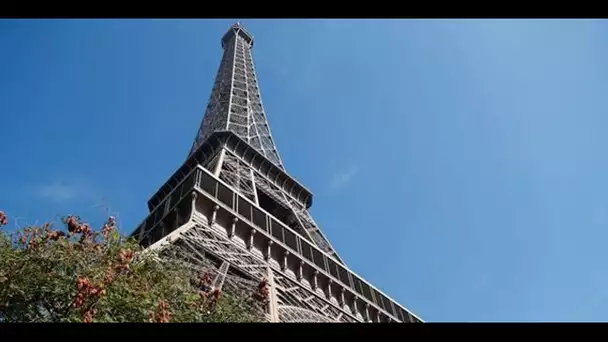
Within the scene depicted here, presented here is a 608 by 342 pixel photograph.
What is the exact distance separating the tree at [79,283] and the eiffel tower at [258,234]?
7.09 feet

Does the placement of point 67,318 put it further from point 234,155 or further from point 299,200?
point 299,200

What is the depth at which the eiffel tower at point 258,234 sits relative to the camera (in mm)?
21281

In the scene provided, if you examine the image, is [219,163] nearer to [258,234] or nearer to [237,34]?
[258,234]

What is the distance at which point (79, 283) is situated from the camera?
7602 mm

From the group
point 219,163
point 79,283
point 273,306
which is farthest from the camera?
point 219,163

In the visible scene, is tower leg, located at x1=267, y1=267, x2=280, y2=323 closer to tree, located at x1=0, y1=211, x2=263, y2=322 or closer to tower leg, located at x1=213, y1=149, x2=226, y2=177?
tree, located at x1=0, y1=211, x2=263, y2=322

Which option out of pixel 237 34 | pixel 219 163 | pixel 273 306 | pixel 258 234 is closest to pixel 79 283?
pixel 273 306

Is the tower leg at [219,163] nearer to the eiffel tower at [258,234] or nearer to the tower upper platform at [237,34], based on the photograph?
the eiffel tower at [258,234]

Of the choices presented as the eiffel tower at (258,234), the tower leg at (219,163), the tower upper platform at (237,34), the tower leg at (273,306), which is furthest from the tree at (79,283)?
the tower upper platform at (237,34)

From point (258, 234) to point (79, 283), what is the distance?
18.8 m

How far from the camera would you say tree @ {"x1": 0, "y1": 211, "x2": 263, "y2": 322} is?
819 cm
